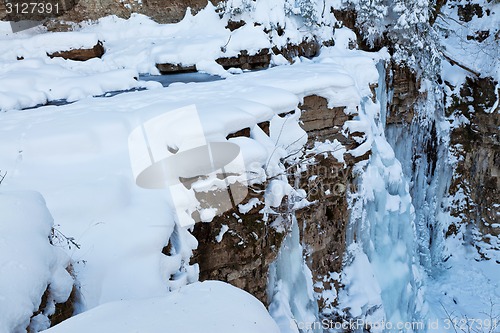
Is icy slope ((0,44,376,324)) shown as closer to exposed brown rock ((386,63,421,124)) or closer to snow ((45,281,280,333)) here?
snow ((45,281,280,333))

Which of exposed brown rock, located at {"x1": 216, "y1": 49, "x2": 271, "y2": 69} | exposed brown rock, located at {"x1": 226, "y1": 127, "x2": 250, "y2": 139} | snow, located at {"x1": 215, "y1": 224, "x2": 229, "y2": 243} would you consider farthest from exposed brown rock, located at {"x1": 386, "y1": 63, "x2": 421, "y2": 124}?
snow, located at {"x1": 215, "y1": 224, "x2": 229, "y2": 243}

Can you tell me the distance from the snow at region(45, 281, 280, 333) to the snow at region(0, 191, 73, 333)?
0.90ft

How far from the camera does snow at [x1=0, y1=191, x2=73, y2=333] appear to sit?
1605 millimetres

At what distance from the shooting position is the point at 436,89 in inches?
368

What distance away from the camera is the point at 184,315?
148 centimetres

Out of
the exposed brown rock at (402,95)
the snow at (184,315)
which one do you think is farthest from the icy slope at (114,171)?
the exposed brown rock at (402,95)

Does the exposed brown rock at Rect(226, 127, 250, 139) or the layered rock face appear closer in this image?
the layered rock face

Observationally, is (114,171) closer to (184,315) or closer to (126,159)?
(126,159)

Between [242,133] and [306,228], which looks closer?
[242,133]

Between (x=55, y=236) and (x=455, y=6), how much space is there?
37.2ft

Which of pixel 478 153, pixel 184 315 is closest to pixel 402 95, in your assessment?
pixel 478 153

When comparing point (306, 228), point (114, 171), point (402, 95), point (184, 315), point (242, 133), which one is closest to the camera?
point (184, 315)

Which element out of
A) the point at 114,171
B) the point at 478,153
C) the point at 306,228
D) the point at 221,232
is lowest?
the point at 478,153

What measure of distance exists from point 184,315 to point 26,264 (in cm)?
79
